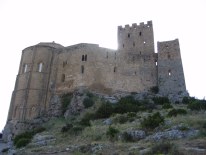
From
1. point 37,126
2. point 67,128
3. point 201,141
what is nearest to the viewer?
point 201,141

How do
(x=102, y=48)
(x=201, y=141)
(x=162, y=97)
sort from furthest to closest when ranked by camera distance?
(x=102, y=48) < (x=162, y=97) < (x=201, y=141)

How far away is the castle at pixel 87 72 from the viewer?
36.3 m

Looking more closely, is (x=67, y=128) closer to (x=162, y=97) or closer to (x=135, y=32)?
(x=162, y=97)

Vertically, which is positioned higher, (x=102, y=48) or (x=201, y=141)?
(x=102, y=48)

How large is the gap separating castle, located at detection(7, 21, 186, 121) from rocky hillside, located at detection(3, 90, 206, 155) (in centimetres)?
218

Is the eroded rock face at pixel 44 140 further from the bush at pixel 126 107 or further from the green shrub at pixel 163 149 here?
the green shrub at pixel 163 149

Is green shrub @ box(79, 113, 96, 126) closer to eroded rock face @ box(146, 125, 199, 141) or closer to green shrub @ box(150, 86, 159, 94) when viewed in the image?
eroded rock face @ box(146, 125, 199, 141)

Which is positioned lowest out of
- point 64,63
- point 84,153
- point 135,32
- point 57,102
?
point 84,153

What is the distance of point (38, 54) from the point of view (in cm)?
3888

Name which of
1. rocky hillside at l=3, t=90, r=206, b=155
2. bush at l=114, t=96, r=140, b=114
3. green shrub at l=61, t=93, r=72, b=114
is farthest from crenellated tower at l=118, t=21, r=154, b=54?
bush at l=114, t=96, r=140, b=114

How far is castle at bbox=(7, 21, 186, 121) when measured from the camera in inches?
1430

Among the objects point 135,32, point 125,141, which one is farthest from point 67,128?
point 135,32

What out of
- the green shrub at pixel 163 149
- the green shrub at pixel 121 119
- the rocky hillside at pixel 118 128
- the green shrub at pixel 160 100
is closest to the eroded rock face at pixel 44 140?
the rocky hillside at pixel 118 128

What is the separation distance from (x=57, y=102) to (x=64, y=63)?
6.62 metres
